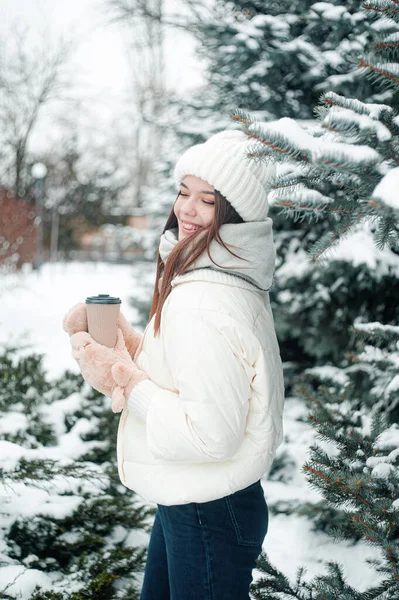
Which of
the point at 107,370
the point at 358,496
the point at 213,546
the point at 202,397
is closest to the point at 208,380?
the point at 202,397

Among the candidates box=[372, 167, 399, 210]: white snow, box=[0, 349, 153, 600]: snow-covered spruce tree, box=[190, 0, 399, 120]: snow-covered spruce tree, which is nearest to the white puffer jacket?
box=[372, 167, 399, 210]: white snow

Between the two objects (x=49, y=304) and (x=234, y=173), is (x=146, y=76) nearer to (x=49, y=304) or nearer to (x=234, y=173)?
(x=49, y=304)

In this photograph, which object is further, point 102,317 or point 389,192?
point 102,317

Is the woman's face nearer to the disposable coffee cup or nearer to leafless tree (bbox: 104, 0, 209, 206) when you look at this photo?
the disposable coffee cup

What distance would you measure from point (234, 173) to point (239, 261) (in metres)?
0.25

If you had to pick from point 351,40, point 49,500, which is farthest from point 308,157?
point 351,40

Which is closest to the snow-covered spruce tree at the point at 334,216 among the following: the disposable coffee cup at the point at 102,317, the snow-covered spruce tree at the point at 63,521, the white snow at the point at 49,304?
the disposable coffee cup at the point at 102,317

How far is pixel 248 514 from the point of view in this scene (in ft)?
4.97

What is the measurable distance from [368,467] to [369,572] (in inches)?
49.7

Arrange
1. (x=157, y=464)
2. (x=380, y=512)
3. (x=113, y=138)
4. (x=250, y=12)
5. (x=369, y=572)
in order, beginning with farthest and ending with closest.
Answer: (x=113, y=138), (x=250, y=12), (x=369, y=572), (x=380, y=512), (x=157, y=464)

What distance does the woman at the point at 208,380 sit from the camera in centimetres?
133

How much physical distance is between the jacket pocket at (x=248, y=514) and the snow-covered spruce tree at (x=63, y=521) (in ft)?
3.19

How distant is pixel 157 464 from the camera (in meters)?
1.49

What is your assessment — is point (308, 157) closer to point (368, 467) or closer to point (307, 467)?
point (307, 467)
